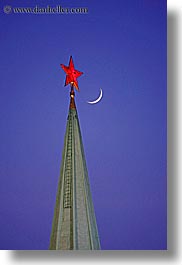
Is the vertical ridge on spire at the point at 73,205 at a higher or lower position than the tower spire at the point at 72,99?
lower

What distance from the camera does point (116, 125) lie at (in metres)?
1.77

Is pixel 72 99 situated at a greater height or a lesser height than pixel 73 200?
greater

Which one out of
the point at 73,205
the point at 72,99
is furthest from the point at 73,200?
the point at 72,99

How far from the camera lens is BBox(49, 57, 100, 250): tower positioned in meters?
1.71

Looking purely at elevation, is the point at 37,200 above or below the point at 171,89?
below

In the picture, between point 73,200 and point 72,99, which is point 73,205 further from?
point 72,99

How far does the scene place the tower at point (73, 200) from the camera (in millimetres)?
1710

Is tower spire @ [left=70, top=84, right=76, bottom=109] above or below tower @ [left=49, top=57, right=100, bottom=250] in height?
above

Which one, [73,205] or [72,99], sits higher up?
[72,99]

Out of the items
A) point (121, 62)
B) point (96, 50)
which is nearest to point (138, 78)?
point (121, 62)

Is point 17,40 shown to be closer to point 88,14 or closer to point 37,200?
point 88,14

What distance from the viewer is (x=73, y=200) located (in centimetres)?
172

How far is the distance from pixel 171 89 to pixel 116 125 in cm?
29

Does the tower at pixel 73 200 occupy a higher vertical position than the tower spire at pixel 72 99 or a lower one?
lower
